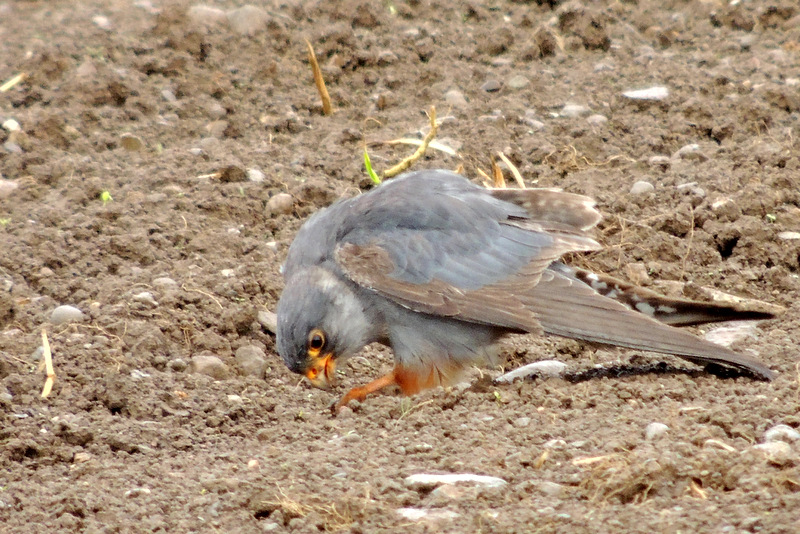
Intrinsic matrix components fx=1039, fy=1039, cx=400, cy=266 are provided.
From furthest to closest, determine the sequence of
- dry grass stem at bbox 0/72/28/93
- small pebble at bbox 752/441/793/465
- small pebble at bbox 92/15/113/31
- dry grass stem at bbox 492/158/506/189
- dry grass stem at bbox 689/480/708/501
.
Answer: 1. small pebble at bbox 92/15/113/31
2. dry grass stem at bbox 0/72/28/93
3. dry grass stem at bbox 492/158/506/189
4. small pebble at bbox 752/441/793/465
5. dry grass stem at bbox 689/480/708/501

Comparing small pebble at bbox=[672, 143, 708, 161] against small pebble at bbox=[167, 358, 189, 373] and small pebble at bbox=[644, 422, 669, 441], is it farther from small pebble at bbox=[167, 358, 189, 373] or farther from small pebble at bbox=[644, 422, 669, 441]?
small pebble at bbox=[167, 358, 189, 373]

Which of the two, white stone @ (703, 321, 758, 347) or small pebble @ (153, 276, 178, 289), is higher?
white stone @ (703, 321, 758, 347)

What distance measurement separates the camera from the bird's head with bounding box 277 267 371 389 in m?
4.61

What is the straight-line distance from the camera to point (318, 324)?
4645 millimetres

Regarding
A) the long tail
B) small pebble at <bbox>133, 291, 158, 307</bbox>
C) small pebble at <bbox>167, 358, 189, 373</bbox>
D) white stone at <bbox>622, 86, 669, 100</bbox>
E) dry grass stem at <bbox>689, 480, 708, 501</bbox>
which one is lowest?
small pebble at <bbox>167, 358, 189, 373</bbox>

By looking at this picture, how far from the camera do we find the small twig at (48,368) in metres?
4.53

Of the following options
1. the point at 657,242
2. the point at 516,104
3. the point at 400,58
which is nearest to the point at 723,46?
the point at 516,104

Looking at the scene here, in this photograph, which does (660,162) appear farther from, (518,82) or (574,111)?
(518,82)

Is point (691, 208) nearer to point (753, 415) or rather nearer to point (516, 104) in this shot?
point (516, 104)

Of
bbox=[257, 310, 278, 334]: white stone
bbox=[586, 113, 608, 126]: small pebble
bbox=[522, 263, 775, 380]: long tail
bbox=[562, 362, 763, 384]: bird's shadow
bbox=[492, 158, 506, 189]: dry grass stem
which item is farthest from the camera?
bbox=[586, 113, 608, 126]: small pebble

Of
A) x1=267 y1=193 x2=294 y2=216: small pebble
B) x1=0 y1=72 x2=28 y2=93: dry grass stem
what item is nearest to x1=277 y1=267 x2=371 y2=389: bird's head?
x1=267 y1=193 x2=294 y2=216: small pebble

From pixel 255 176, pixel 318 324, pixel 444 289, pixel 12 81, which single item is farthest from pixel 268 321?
pixel 12 81

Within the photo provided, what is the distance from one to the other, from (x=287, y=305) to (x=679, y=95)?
3.80 meters

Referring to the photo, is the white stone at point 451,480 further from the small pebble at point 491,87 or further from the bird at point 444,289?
the small pebble at point 491,87
